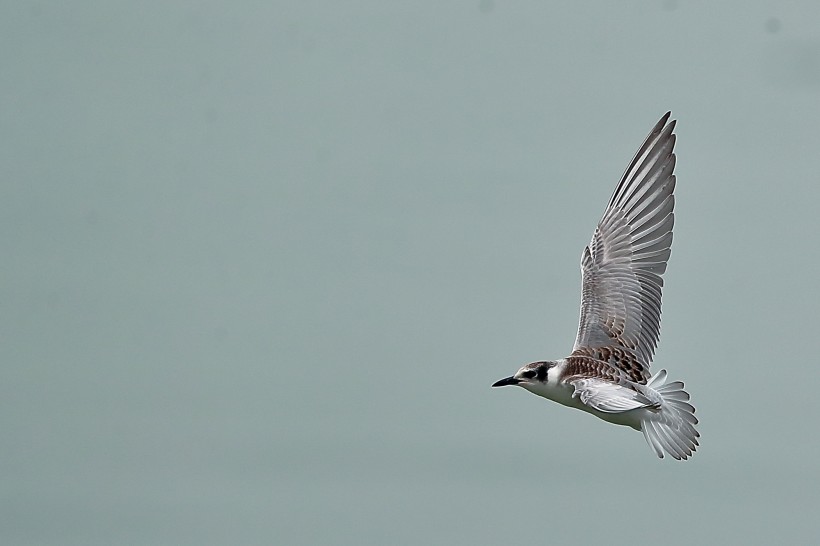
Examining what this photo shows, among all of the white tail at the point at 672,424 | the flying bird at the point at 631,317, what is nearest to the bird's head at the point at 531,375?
the flying bird at the point at 631,317

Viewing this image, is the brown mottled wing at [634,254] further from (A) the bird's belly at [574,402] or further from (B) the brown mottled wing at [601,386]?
(A) the bird's belly at [574,402]

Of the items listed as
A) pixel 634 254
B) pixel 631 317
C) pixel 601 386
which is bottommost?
pixel 601 386

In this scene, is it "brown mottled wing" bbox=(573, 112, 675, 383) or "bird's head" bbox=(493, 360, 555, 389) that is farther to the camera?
"brown mottled wing" bbox=(573, 112, 675, 383)

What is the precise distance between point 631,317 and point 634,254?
2.51ft

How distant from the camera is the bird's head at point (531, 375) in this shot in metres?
10.9

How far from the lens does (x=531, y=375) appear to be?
35.9 ft

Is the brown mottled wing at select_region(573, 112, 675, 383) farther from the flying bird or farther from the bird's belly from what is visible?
the bird's belly

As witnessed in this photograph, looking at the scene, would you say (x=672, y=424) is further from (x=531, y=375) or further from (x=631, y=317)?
(x=631, y=317)

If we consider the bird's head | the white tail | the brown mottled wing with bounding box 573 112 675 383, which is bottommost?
the white tail

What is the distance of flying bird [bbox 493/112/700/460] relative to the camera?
10.4 meters

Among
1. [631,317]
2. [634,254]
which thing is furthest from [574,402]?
[634,254]

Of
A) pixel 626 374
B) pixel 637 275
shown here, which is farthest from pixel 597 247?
pixel 626 374

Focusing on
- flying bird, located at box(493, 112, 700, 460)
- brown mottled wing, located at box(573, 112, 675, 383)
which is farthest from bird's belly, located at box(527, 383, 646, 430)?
brown mottled wing, located at box(573, 112, 675, 383)

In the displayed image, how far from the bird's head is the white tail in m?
0.85
